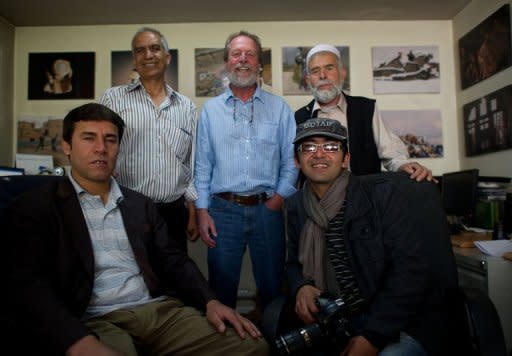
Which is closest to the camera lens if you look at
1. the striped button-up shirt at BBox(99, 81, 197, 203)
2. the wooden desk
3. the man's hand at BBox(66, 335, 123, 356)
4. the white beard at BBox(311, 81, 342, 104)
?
the man's hand at BBox(66, 335, 123, 356)

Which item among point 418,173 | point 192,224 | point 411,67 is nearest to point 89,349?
point 192,224

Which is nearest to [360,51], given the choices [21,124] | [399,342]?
[399,342]

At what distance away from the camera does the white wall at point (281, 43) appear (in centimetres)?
385

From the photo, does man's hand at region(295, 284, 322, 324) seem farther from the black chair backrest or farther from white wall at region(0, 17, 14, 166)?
white wall at region(0, 17, 14, 166)

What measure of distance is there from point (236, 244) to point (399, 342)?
0.99 metres

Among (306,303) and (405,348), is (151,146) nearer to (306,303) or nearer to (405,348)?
(306,303)

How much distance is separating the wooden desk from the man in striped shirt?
1.61 meters

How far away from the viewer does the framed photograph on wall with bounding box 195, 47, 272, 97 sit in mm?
3832

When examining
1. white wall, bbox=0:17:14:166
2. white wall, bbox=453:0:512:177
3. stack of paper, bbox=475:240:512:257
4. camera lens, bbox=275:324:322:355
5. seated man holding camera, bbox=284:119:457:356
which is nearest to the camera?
camera lens, bbox=275:324:322:355

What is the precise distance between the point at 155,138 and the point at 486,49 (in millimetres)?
2742

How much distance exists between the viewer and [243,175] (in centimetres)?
226

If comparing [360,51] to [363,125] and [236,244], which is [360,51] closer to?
[363,125]

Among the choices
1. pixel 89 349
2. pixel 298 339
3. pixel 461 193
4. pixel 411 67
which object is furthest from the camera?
pixel 411 67

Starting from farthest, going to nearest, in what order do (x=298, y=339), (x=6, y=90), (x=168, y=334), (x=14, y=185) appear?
1. (x=6, y=90)
2. (x=14, y=185)
3. (x=168, y=334)
4. (x=298, y=339)
